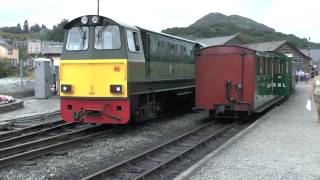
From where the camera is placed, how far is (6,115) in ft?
57.6

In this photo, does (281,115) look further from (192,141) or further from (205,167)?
(205,167)

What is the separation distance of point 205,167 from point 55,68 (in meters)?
20.0

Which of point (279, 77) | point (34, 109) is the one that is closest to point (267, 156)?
point (34, 109)

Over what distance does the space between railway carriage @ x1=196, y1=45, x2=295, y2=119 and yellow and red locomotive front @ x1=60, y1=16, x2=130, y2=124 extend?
4488mm

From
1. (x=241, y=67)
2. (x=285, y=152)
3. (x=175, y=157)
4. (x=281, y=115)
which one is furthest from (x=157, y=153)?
(x=281, y=115)

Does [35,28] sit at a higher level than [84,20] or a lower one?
higher

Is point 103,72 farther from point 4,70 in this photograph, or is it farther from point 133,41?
point 4,70

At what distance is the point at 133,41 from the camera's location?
1392 centimetres

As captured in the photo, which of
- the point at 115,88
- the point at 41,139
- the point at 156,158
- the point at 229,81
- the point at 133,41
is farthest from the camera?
the point at 229,81

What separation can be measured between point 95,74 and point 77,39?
4.22 feet

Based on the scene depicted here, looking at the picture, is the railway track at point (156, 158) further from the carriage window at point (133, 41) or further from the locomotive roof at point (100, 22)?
the locomotive roof at point (100, 22)

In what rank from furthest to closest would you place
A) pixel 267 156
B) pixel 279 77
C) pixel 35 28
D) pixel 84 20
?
pixel 35 28
pixel 279 77
pixel 84 20
pixel 267 156

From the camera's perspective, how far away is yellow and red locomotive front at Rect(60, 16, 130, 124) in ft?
42.8

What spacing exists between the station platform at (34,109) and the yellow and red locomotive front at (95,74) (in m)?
3.66
